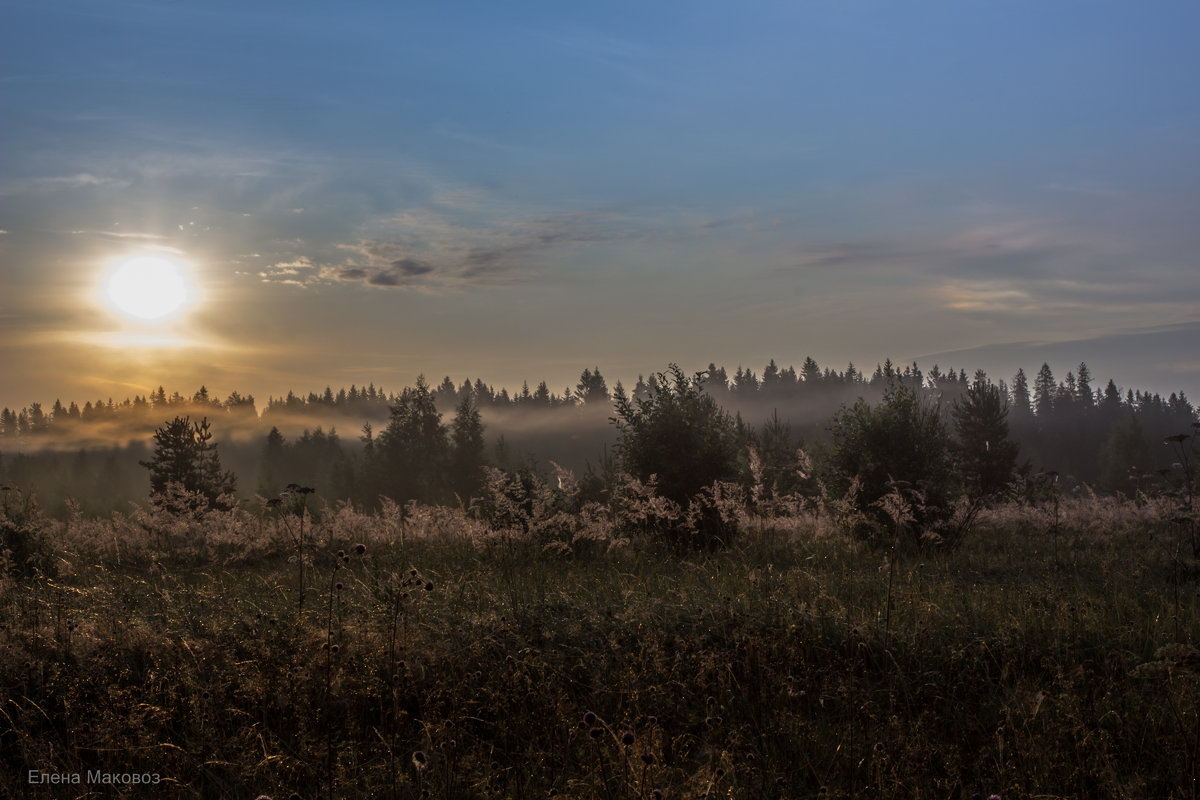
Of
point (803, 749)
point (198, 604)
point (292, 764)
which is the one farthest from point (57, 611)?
point (803, 749)

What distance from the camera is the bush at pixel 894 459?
12547 millimetres

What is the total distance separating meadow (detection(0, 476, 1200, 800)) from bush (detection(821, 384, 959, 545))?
3843mm

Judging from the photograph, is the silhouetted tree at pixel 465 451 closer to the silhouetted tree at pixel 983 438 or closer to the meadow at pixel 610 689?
the silhouetted tree at pixel 983 438

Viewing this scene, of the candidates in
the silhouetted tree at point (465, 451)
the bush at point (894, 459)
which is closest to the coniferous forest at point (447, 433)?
the silhouetted tree at point (465, 451)

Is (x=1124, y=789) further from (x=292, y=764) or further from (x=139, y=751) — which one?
(x=139, y=751)

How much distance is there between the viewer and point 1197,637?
6566 millimetres

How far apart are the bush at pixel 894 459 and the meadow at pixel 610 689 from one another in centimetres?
384

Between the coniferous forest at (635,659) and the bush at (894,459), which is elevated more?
the bush at (894,459)

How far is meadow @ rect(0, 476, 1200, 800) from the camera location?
14.2 feet

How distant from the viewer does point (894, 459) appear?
42.7ft

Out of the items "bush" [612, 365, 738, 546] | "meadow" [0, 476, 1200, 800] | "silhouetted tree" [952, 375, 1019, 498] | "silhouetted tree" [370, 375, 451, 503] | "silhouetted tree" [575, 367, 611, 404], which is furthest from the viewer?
"silhouetted tree" [575, 367, 611, 404]

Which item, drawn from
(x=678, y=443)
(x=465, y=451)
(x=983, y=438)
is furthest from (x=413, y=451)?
(x=678, y=443)

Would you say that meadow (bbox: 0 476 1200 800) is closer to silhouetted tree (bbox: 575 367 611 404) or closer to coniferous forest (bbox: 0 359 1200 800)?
coniferous forest (bbox: 0 359 1200 800)

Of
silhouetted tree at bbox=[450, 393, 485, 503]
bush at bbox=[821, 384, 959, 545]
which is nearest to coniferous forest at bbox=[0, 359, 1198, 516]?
silhouetted tree at bbox=[450, 393, 485, 503]
